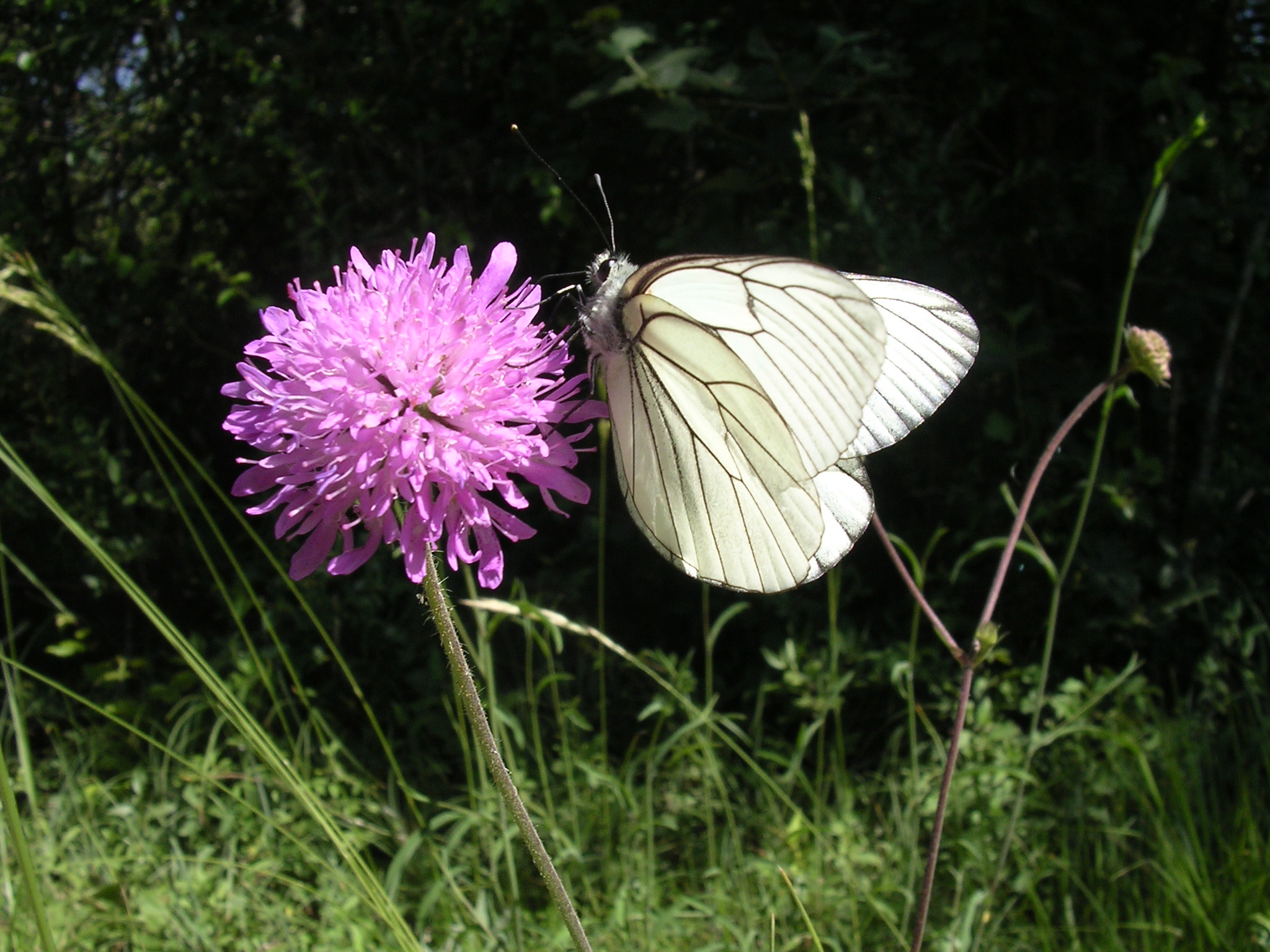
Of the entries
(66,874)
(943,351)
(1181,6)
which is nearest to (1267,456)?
(1181,6)

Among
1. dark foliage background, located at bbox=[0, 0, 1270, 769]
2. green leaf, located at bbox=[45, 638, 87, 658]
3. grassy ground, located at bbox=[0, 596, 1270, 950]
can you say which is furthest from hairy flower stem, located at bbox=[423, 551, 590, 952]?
green leaf, located at bbox=[45, 638, 87, 658]

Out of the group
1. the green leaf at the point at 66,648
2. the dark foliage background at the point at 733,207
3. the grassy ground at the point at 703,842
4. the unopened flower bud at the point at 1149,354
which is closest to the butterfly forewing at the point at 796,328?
the unopened flower bud at the point at 1149,354

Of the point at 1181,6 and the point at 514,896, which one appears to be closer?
the point at 514,896

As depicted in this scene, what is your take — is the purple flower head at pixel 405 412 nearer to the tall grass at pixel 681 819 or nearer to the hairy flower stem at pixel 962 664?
the tall grass at pixel 681 819

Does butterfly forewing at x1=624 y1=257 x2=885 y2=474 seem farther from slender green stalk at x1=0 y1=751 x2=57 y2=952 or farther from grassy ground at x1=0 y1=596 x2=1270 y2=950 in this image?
slender green stalk at x1=0 y1=751 x2=57 y2=952

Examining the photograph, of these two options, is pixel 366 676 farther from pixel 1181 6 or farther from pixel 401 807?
pixel 1181 6

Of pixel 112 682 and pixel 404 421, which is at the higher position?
pixel 404 421
